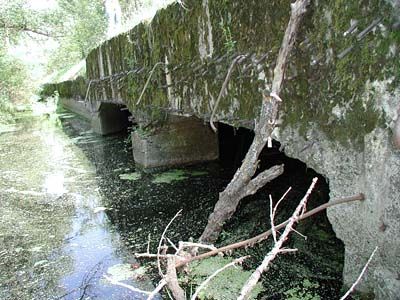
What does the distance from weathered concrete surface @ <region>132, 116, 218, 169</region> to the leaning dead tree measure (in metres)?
3.71

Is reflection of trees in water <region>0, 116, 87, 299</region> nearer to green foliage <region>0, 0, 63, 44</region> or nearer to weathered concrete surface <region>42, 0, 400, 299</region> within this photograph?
weathered concrete surface <region>42, 0, 400, 299</region>

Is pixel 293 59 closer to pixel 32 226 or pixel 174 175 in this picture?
pixel 32 226

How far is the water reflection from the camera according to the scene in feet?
11.4

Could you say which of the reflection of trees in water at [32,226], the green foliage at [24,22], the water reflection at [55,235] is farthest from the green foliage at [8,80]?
the water reflection at [55,235]

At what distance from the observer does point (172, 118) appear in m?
6.63

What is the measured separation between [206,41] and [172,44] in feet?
2.90

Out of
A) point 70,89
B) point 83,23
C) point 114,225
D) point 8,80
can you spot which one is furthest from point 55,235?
point 8,80

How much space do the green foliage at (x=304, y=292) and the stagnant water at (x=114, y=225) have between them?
1 centimetres

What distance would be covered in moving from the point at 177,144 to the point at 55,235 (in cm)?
275

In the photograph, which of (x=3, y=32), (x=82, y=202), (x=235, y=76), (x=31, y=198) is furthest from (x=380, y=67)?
(x=3, y=32)

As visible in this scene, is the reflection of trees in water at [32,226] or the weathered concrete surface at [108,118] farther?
the weathered concrete surface at [108,118]

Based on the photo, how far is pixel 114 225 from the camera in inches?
186

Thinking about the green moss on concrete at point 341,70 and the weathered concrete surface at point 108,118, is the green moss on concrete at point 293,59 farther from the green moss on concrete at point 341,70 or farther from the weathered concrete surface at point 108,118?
the weathered concrete surface at point 108,118

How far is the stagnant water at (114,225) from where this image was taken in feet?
11.0
